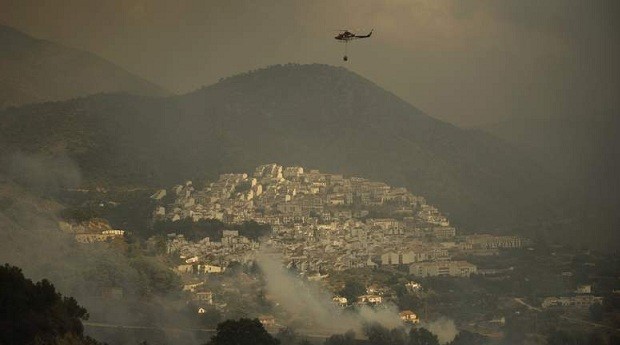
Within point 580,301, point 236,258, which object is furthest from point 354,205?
point 580,301

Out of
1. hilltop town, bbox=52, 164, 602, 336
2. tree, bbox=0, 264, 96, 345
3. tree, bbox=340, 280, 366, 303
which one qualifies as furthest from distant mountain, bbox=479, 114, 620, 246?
tree, bbox=0, 264, 96, 345

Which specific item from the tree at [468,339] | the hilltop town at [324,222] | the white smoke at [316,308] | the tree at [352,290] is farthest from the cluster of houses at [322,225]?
the tree at [468,339]

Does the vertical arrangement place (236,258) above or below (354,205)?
below

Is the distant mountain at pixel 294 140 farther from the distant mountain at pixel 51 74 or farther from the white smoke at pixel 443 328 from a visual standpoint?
the white smoke at pixel 443 328

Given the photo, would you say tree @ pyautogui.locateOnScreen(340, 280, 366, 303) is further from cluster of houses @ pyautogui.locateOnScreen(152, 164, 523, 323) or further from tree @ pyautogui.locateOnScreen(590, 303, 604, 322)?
tree @ pyautogui.locateOnScreen(590, 303, 604, 322)

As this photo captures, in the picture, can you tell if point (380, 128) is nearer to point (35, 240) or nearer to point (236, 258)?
point (236, 258)

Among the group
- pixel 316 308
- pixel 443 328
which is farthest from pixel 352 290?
pixel 443 328
